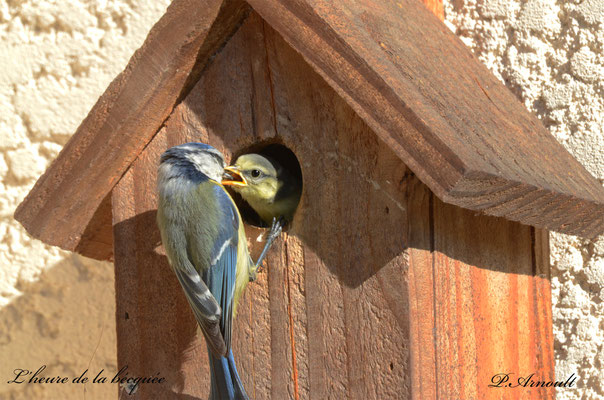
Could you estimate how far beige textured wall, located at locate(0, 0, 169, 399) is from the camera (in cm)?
268

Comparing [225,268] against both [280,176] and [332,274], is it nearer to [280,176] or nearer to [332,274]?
[332,274]

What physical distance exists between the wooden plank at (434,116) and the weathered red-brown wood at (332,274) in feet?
0.41

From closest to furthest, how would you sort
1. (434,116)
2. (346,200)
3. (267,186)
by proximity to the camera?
(434,116)
(346,200)
(267,186)

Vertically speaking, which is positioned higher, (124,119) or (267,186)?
(124,119)

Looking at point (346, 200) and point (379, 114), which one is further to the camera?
point (346, 200)

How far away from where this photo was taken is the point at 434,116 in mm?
1409

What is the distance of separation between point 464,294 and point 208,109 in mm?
664

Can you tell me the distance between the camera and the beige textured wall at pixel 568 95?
88.7 inches

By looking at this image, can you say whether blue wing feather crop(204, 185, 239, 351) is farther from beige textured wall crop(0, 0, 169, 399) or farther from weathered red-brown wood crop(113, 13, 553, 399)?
beige textured wall crop(0, 0, 169, 399)

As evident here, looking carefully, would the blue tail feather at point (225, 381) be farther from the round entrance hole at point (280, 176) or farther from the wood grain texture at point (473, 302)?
the round entrance hole at point (280, 176)

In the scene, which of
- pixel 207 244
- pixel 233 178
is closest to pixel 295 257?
pixel 207 244

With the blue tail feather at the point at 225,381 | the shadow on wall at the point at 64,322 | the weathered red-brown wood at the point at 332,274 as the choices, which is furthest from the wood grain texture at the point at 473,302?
the shadow on wall at the point at 64,322

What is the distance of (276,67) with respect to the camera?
1.71 metres

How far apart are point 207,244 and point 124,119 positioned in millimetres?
340
